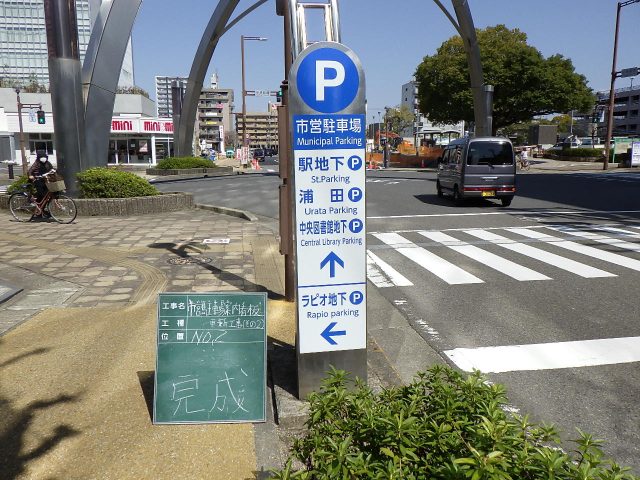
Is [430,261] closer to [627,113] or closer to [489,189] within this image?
[489,189]

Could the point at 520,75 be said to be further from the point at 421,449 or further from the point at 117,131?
the point at 421,449

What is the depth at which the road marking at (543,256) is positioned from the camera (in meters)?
8.03

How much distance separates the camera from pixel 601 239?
1077 centimetres

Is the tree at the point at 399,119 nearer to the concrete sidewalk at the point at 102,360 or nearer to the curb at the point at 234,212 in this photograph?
the curb at the point at 234,212

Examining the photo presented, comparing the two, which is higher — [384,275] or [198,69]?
[198,69]

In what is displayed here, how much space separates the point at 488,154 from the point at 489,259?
809cm

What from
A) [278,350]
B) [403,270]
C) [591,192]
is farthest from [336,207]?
[591,192]

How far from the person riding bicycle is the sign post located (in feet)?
35.7

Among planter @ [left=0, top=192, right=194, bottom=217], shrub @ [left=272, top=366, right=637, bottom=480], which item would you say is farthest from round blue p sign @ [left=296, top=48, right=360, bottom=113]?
planter @ [left=0, top=192, right=194, bottom=217]

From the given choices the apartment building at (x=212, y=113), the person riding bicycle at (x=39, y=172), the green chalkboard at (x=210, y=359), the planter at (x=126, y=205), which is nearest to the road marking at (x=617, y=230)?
the green chalkboard at (x=210, y=359)

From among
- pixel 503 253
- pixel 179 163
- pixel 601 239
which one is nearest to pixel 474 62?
pixel 179 163

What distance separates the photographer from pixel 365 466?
2018 mm

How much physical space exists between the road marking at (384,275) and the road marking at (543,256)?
2.61 m

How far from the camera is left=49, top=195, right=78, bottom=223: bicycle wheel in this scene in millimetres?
12648
